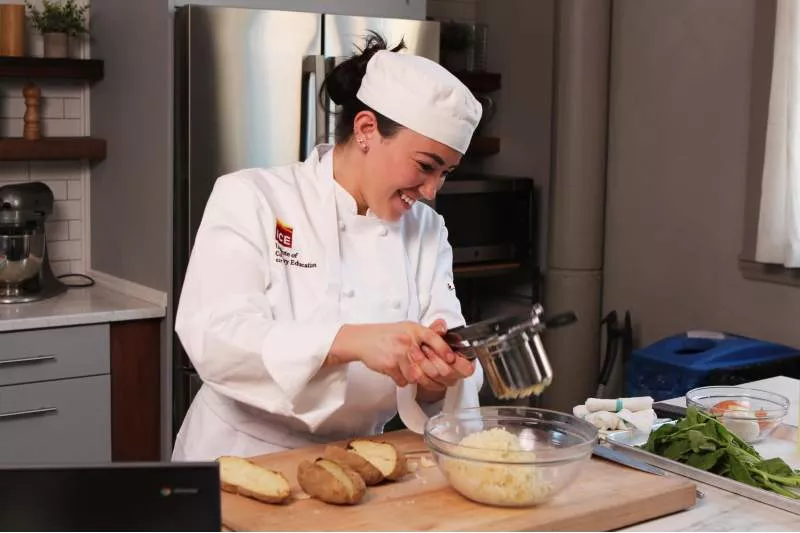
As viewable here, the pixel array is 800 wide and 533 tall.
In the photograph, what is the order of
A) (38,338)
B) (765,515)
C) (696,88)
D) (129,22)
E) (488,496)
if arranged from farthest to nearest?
1. (696,88)
2. (129,22)
3. (38,338)
4. (765,515)
5. (488,496)

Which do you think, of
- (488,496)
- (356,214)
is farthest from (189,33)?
(488,496)

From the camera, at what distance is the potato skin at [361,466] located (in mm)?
1691

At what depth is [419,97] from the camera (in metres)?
2.10

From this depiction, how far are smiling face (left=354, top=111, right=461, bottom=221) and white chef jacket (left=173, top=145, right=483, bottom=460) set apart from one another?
0.08 meters

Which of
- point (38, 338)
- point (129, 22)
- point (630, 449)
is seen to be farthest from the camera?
point (129, 22)

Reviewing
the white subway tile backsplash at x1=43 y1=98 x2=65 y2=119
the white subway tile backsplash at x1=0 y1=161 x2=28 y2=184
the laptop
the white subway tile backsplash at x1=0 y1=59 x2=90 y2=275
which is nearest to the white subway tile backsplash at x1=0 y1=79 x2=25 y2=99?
the white subway tile backsplash at x1=0 y1=59 x2=90 y2=275

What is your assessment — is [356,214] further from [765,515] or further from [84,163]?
[84,163]

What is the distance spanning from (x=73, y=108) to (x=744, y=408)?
291cm

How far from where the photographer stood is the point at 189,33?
135 inches

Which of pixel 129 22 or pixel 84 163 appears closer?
pixel 129 22

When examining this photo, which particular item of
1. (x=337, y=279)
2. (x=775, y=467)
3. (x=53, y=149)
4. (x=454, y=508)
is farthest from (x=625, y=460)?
(x=53, y=149)

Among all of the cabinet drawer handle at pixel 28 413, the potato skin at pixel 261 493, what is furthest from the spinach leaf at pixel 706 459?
the cabinet drawer handle at pixel 28 413

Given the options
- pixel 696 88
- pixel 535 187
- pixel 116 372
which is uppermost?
pixel 696 88

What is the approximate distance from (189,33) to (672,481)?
228 centimetres
